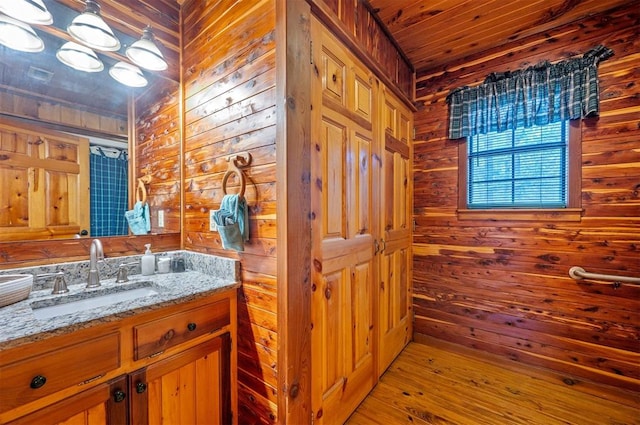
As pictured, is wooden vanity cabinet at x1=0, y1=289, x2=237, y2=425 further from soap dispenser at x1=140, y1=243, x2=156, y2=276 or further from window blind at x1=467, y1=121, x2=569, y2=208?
window blind at x1=467, y1=121, x2=569, y2=208

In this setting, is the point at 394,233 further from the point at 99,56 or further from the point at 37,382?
the point at 99,56

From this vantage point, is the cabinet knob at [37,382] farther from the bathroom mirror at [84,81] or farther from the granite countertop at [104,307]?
the bathroom mirror at [84,81]

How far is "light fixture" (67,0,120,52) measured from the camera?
1.30 metres

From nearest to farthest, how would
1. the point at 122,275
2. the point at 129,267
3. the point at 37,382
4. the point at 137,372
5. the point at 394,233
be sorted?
the point at 37,382 < the point at 137,372 < the point at 122,275 < the point at 129,267 < the point at 394,233

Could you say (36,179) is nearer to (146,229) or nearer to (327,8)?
(146,229)

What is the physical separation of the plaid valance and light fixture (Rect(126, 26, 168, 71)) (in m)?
2.24

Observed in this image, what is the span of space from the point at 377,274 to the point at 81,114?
2.00 m

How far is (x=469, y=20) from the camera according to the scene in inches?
76.4

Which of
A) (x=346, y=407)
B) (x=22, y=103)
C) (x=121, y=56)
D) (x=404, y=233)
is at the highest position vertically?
(x=121, y=56)

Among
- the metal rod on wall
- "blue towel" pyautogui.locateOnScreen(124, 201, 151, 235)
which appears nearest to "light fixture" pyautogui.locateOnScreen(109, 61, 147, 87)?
"blue towel" pyautogui.locateOnScreen(124, 201, 151, 235)

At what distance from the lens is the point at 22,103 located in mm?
1273

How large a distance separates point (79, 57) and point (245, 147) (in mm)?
1011

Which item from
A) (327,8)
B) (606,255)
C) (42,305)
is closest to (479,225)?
(606,255)

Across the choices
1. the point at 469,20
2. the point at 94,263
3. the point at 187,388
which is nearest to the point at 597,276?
the point at 469,20
